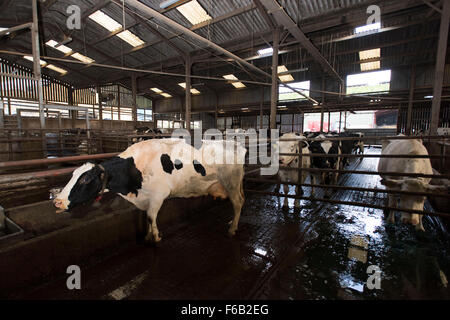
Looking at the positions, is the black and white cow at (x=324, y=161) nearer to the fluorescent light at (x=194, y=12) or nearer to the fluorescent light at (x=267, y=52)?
the fluorescent light at (x=267, y=52)

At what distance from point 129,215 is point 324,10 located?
9540 mm

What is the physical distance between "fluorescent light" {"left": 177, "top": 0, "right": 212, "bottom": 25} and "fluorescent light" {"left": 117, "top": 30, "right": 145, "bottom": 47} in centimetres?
457

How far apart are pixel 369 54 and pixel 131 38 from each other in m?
14.4

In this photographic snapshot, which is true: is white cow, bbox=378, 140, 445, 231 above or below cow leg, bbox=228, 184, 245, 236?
above

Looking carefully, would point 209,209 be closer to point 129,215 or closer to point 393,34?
point 129,215

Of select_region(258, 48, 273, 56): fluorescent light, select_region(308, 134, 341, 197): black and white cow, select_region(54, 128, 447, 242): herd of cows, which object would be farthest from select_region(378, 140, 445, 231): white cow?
select_region(258, 48, 273, 56): fluorescent light

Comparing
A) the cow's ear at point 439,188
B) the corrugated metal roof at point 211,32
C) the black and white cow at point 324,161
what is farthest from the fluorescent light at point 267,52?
the cow's ear at point 439,188

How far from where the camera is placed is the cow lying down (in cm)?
238

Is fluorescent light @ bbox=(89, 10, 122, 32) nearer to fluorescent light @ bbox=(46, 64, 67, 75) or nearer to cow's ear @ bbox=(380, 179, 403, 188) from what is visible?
fluorescent light @ bbox=(46, 64, 67, 75)

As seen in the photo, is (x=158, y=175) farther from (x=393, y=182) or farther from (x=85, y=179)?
(x=393, y=182)

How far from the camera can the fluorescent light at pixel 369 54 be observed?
42.4 feet

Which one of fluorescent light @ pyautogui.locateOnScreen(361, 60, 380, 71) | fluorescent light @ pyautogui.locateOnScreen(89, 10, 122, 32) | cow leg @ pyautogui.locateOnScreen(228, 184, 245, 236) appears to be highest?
fluorescent light @ pyautogui.locateOnScreen(89, 10, 122, 32)
